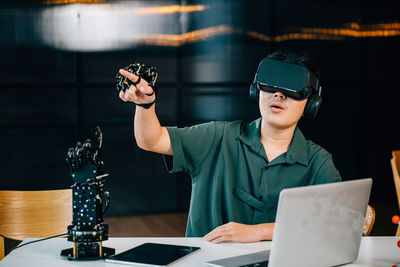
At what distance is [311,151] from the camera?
91.3 inches

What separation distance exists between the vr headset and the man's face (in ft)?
0.07

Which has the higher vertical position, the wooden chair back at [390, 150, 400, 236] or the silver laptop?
the silver laptop

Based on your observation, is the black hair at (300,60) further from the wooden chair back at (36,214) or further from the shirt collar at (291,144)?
the wooden chair back at (36,214)

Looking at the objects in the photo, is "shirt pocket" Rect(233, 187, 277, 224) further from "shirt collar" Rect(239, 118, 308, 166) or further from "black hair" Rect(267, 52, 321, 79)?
"black hair" Rect(267, 52, 321, 79)

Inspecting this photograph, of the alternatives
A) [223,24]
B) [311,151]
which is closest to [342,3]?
[223,24]

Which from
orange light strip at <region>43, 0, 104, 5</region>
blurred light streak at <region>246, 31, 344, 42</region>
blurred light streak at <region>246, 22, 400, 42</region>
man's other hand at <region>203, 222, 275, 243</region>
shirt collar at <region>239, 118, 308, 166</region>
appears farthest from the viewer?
blurred light streak at <region>246, 22, 400, 42</region>

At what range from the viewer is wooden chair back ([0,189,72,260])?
8.00 feet

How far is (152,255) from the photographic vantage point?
1.83m

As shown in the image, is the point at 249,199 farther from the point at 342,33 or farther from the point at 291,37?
the point at 342,33

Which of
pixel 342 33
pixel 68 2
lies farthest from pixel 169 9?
pixel 342 33

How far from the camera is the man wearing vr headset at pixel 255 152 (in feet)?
7.17

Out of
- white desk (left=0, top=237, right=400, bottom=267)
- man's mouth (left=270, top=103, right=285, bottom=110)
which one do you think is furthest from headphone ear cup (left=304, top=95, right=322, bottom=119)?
white desk (left=0, top=237, right=400, bottom=267)

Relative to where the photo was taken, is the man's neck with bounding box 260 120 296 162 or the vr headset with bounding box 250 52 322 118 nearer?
the vr headset with bounding box 250 52 322 118

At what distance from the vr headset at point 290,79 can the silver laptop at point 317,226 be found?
1.93ft
